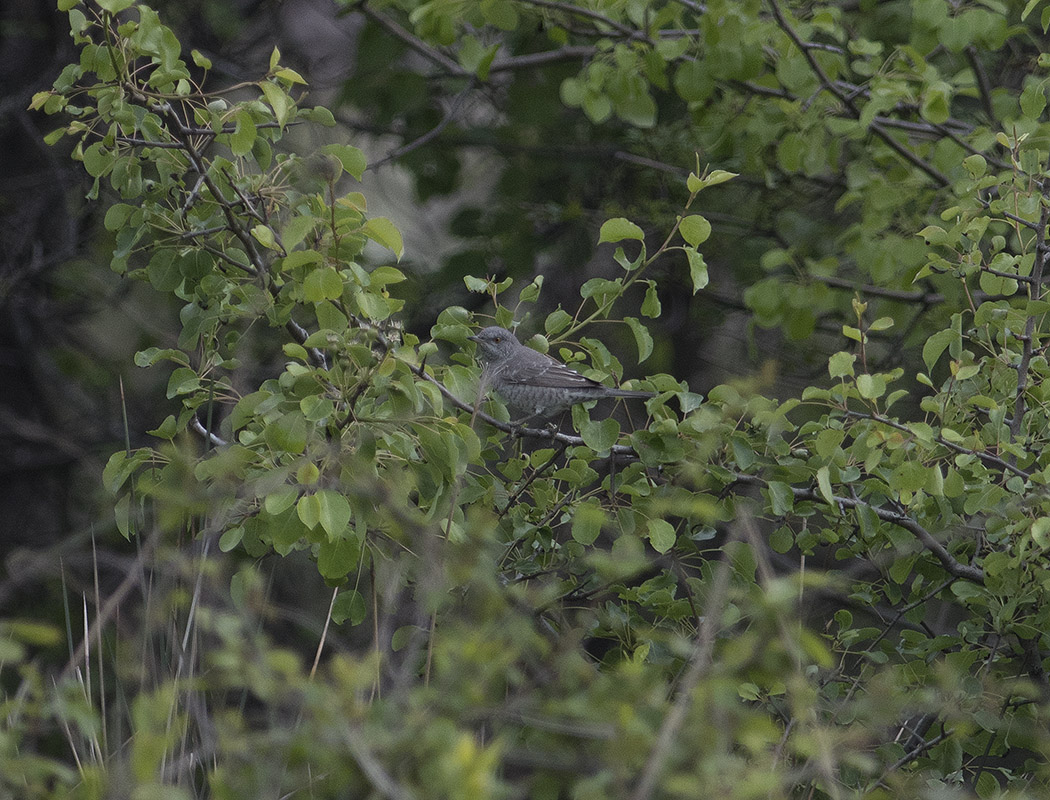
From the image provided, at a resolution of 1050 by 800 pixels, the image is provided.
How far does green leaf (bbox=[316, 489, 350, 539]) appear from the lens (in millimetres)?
2562

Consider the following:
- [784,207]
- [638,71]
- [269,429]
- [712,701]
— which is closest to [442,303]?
[784,207]

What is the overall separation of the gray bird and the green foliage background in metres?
0.81

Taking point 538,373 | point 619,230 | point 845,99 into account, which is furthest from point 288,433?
point 845,99

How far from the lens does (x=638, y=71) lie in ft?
16.3

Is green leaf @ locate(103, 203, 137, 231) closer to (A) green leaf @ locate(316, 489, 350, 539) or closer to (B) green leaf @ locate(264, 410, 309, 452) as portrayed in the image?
(B) green leaf @ locate(264, 410, 309, 452)

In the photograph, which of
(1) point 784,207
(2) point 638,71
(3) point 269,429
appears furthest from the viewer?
(1) point 784,207

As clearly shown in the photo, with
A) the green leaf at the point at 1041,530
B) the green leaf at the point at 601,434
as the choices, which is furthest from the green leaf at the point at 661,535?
the green leaf at the point at 1041,530

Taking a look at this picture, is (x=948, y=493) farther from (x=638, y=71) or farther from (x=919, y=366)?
(x=919, y=366)

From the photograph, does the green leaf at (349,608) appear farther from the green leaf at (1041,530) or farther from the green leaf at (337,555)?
the green leaf at (1041,530)

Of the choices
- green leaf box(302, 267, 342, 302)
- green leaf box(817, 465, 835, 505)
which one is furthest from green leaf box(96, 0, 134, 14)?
green leaf box(817, 465, 835, 505)

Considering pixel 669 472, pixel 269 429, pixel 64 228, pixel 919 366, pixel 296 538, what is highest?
pixel 269 429

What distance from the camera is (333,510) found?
8.46ft

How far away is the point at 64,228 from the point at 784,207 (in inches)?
215

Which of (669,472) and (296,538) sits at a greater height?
(296,538)
